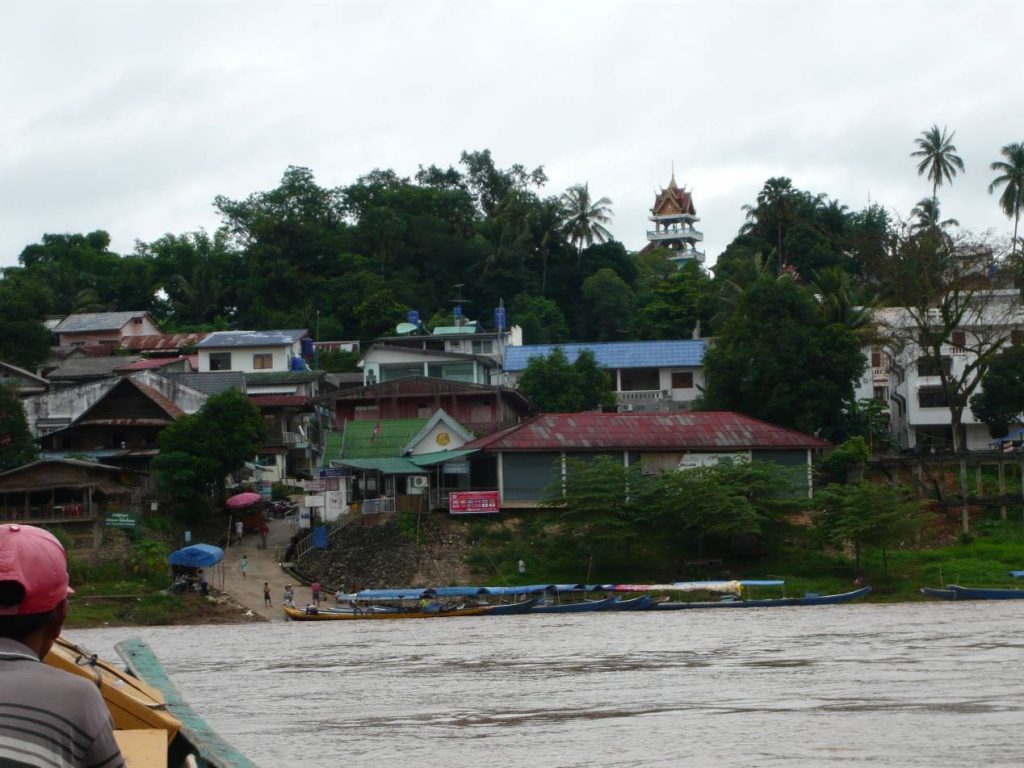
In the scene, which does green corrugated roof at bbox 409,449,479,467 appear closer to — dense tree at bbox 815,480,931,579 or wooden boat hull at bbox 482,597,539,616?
wooden boat hull at bbox 482,597,539,616

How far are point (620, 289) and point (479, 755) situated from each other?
61.9m

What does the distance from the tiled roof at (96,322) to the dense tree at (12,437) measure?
29.3m

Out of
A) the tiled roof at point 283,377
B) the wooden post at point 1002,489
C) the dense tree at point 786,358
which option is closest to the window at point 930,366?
the dense tree at point 786,358

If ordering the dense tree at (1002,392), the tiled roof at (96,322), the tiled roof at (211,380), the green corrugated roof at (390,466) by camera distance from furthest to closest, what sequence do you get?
the tiled roof at (96,322) → the tiled roof at (211,380) → the dense tree at (1002,392) → the green corrugated roof at (390,466)

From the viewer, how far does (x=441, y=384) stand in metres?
57.2

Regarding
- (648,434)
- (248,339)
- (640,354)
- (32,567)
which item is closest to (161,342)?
(248,339)

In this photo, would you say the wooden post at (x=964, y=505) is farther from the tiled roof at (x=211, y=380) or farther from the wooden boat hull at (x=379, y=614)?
the tiled roof at (x=211, y=380)

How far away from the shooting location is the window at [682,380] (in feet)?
214

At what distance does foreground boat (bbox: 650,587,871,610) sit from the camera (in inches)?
1548

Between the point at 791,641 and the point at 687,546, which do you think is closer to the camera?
the point at 791,641

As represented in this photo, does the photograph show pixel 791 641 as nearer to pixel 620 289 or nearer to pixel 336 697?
pixel 336 697

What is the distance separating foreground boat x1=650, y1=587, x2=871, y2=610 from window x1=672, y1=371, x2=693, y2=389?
1009 inches

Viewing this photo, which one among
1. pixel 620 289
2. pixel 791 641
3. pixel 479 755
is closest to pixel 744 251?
pixel 620 289

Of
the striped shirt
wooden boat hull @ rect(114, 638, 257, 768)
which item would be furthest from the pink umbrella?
the striped shirt
